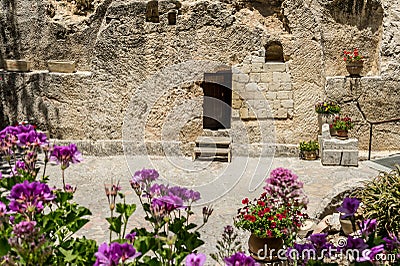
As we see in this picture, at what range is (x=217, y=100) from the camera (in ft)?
40.2

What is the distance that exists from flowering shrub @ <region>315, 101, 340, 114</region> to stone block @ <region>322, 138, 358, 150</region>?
77cm

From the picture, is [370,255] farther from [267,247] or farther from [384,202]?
[384,202]

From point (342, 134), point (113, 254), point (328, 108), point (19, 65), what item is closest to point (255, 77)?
point (328, 108)

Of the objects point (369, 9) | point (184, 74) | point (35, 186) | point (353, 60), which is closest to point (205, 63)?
point (184, 74)

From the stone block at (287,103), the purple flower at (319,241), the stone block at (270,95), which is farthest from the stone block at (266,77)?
the purple flower at (319,241)

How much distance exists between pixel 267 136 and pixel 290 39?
2.33 m

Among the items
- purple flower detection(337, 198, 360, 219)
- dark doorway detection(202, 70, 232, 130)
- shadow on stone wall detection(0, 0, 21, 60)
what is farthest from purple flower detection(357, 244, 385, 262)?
shadow on stone wall detection(0, 0, 21, 60)

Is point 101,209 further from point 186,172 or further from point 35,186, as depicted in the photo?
point 35,186

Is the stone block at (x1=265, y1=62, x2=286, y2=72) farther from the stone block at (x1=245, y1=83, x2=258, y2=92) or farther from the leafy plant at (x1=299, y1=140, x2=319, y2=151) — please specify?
the leafy plant at (x1=299, y1=140, x2=319, y2=151)

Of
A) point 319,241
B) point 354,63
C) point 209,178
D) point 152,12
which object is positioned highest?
point 152,12

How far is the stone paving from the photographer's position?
6.17m

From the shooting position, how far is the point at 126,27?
9828 mm

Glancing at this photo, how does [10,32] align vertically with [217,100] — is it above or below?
above

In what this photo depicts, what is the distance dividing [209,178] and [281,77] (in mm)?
3112
